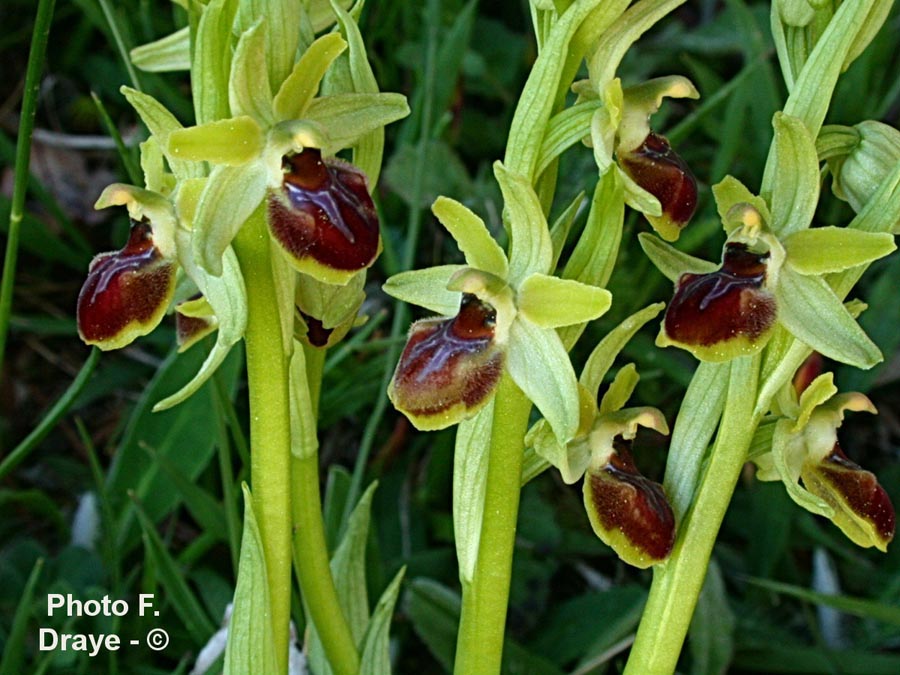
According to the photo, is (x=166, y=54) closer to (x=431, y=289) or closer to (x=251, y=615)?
(x=431, y=289)

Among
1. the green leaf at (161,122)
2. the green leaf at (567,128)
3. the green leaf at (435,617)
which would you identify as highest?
the green leaf at (161,122)

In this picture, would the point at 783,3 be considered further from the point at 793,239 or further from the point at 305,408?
the point at 305,408

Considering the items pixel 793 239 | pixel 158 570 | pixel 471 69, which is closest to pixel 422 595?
pixel 158 570

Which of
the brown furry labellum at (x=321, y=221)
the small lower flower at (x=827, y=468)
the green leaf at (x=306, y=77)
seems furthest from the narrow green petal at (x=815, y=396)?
the green leaf at (x=306, y=77)

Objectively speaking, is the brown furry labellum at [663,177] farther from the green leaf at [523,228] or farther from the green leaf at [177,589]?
the green leaf at [177,589]

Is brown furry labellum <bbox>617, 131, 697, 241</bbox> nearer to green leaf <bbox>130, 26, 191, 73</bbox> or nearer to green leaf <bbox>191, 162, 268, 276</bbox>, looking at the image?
green leaf <bbox>191, 162, 268, 276</bbox>

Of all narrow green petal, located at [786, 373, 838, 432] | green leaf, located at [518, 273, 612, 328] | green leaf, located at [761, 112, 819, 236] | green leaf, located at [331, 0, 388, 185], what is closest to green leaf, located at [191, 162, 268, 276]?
green leaf, located at [331, 0, 388, 185]
